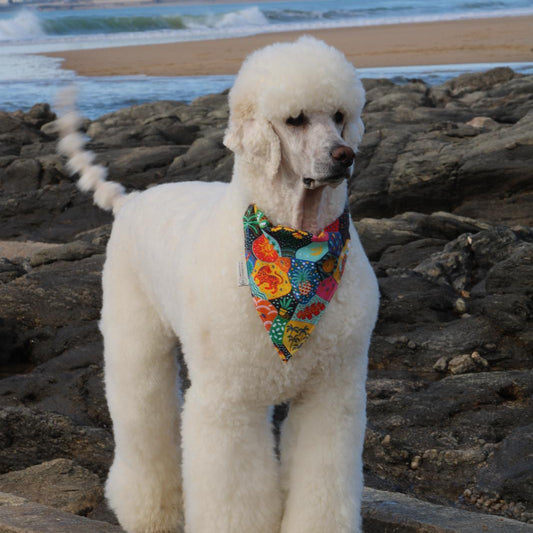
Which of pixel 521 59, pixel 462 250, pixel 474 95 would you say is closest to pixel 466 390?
pixel 462 250

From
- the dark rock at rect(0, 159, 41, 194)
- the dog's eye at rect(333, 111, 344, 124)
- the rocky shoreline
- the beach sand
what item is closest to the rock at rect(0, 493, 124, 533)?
the rocky shoreline

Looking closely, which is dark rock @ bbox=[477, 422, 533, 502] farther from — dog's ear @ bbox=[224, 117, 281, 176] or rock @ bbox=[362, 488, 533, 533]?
dog's ear @ bbox=[224, 117, 281, 176]

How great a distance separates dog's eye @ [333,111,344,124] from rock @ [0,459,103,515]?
235 cm

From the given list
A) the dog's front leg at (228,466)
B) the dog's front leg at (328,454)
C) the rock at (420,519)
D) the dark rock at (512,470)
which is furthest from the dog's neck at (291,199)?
the dark rock at (512,470)

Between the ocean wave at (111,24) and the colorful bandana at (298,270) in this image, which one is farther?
the ocean wave at (111,24)

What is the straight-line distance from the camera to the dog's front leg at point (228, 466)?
3.26 m

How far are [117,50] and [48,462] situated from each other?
38248mm

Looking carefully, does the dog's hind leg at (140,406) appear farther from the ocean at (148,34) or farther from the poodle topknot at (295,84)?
the ocean at (148,34)

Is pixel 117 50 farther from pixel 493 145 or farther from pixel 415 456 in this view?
pixel 415 456

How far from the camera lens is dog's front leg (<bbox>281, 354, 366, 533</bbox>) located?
328 cm

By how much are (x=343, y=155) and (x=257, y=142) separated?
33 cm

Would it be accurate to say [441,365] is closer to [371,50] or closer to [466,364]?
[466,364]

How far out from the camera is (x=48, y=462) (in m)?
4.58

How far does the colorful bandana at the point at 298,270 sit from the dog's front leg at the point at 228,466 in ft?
1.12
